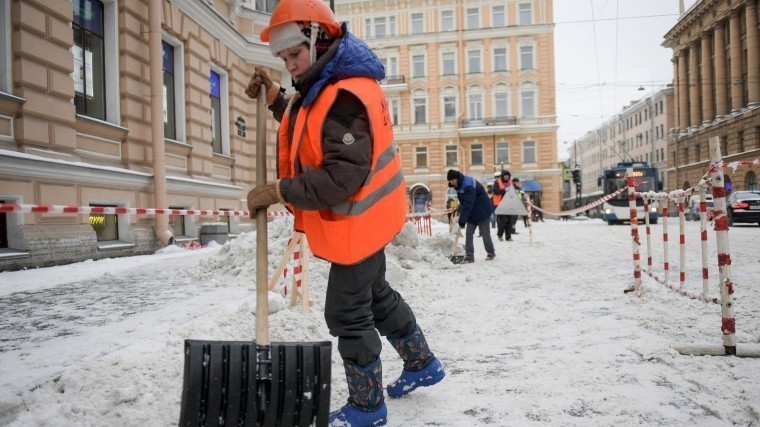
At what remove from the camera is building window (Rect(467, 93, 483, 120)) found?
38688 millimetres

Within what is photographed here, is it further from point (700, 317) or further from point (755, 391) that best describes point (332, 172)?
point (700, 317)

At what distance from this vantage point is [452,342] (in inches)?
145

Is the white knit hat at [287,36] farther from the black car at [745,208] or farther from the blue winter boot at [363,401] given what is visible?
the black car at [745,208]

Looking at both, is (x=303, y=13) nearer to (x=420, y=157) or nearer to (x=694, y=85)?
(x=420, y=157)

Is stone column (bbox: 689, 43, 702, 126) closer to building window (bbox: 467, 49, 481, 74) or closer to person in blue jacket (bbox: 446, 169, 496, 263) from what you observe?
building window (bbox: 467, 49, 481, 74)

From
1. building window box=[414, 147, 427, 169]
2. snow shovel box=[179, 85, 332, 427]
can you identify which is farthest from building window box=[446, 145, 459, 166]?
snow shovel box=[179, 85, 332, 427]

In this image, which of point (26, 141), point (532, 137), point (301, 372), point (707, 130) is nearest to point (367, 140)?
point (301, 372)

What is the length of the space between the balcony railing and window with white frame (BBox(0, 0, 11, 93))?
112 feet

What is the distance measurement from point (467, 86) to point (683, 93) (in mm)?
20495

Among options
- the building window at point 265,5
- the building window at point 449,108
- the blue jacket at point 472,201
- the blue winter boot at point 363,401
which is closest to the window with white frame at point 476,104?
the building window at point 449,108

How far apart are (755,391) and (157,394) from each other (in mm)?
2946

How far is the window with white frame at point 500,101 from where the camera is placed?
3833cm

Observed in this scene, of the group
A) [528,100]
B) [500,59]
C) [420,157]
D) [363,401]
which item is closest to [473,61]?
[500,59]

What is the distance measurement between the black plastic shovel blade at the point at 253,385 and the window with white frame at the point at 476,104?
1508 inches
